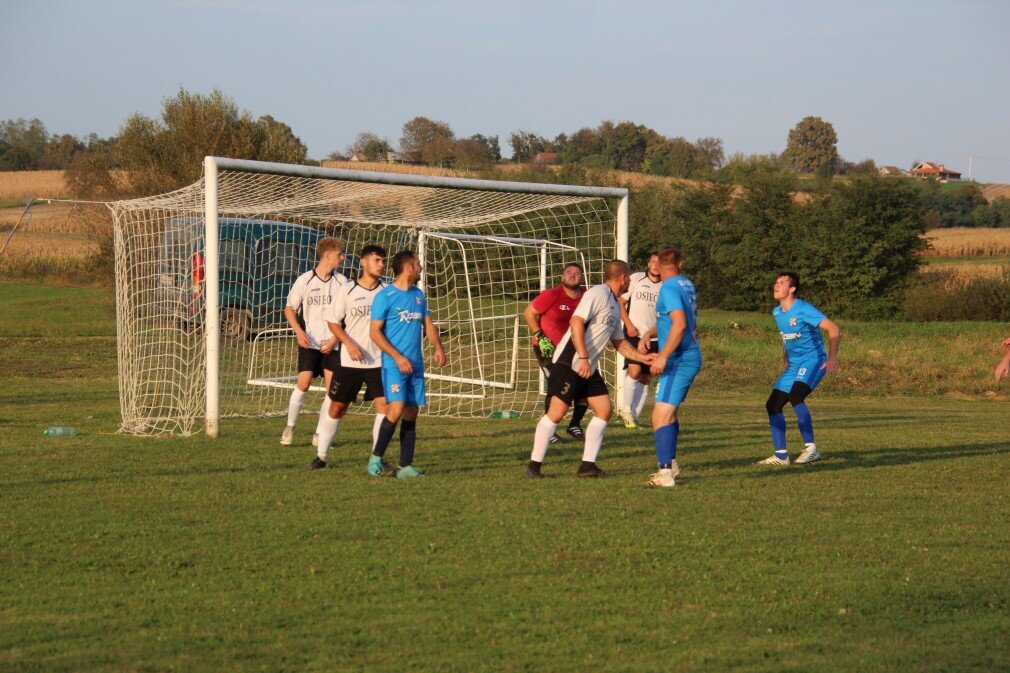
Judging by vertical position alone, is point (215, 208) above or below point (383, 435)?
above

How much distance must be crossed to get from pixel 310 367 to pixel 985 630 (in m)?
7.19

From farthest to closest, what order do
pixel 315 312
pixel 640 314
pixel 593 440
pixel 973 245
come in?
pixel 973 245 < pixel 640 314 < pixel 315 312 < pixel 593 440

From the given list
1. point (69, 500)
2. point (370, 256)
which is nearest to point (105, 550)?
point (69, 500)

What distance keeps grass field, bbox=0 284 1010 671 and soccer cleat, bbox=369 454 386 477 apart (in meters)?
0.23

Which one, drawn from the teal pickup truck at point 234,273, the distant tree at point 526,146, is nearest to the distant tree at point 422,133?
the distant tree at point 526,146

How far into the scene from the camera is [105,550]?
657 cm

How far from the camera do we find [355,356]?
9.66m

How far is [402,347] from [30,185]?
58591 millimetres

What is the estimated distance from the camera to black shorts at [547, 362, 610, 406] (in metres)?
9.29

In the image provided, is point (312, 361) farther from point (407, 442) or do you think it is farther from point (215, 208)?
point (407, 442)

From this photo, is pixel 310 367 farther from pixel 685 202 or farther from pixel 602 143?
pixel 602 143

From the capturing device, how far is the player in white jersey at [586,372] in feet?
30.0

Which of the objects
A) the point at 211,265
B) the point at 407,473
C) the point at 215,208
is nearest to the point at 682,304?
the point at 407,473

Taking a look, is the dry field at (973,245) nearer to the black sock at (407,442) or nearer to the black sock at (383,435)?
the black sock at (407,442)
